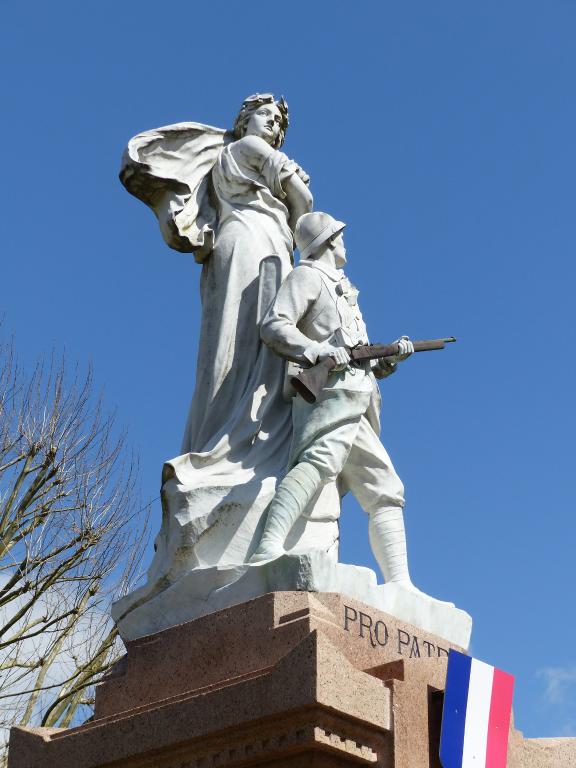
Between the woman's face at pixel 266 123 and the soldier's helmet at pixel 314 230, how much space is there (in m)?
1.18

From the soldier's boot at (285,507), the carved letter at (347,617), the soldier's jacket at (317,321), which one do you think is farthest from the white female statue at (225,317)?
the carved letter at (347,617)

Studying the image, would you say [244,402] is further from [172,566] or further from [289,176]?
[289,176]

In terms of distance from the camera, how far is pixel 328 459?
23.8ft

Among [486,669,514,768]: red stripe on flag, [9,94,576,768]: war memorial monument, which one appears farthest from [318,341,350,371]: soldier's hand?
[486,669,514,768]: red stripe on flag

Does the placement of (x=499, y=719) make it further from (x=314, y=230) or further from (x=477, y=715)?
(x=314, y=230)

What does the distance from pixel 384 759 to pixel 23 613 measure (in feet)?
28.8

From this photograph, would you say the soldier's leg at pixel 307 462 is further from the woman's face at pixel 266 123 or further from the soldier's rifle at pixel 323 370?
the woman's face at pixel 266 123

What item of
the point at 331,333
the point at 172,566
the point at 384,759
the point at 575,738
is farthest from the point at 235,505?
the point at 575,738

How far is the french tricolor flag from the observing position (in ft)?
20.7

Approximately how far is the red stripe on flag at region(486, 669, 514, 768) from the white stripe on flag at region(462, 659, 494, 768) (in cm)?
4

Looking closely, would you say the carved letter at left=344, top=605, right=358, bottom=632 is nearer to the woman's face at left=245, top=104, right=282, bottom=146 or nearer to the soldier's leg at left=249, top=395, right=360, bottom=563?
the soldier's leg at left=249, top=395, right=360, bottom=563

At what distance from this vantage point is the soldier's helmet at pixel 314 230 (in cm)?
797

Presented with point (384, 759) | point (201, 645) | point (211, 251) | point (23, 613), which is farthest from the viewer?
point (23, 613)

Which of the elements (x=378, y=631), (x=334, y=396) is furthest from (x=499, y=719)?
(x=334, y=396)
